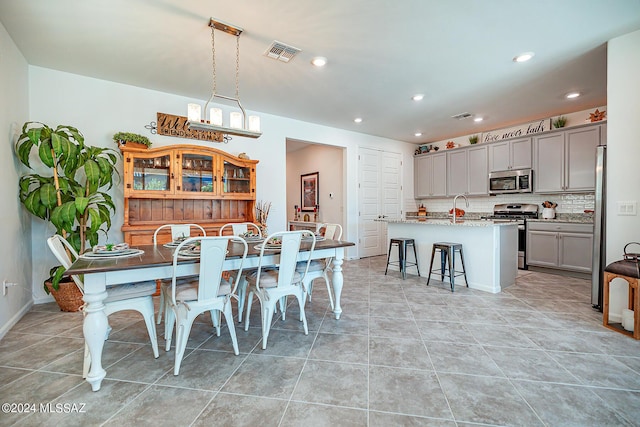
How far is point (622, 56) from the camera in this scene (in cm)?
265

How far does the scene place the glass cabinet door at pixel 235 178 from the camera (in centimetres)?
416

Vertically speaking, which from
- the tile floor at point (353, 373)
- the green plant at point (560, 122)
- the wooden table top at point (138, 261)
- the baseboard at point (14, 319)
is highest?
the green plant at point (560, 122)

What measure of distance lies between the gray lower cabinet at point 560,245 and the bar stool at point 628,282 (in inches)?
84.0

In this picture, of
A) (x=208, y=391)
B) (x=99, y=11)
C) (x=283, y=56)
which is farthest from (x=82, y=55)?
(x=208, y=391)

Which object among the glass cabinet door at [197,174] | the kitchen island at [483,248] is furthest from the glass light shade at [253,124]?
the kitchen island at [483,248]

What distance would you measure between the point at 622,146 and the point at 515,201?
307cm

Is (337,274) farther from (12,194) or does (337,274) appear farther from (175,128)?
(12,194)

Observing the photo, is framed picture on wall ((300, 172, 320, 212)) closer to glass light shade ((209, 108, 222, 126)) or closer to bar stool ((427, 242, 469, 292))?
bar stool ((427, 242, 469, 292))

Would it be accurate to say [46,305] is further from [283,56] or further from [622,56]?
[622,56]

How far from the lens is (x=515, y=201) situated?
5.53m

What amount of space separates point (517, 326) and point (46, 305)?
15.9ft

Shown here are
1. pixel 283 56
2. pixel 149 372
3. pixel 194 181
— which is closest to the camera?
pixel 149 372

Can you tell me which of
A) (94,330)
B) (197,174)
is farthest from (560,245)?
(94,330)

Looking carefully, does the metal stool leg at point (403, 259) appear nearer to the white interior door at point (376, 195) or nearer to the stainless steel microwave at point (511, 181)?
the white interior door at point (376, 195)
